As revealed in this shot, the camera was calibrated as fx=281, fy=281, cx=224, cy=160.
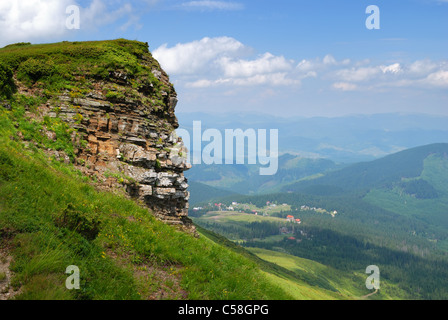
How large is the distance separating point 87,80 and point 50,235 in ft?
59.5

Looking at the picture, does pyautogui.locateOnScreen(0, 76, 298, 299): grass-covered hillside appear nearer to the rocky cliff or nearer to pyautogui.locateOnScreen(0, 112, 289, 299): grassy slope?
pyautogui.locateOnScreen(0, 112, 289, 299): grassy slope

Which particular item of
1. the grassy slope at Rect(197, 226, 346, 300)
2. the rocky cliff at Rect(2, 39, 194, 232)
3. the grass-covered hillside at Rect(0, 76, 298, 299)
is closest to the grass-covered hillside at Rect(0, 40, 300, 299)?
the grass-covered hillside at Rect(0, 76, 298, 299)

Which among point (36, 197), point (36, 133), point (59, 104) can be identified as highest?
point (59, 104)

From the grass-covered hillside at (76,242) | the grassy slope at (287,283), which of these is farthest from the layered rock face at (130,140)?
the grassy slope at (287,283)

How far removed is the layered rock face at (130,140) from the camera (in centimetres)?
2070

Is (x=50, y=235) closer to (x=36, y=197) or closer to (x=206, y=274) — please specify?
(x=36, y=197)

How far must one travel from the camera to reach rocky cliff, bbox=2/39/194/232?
20734mm
